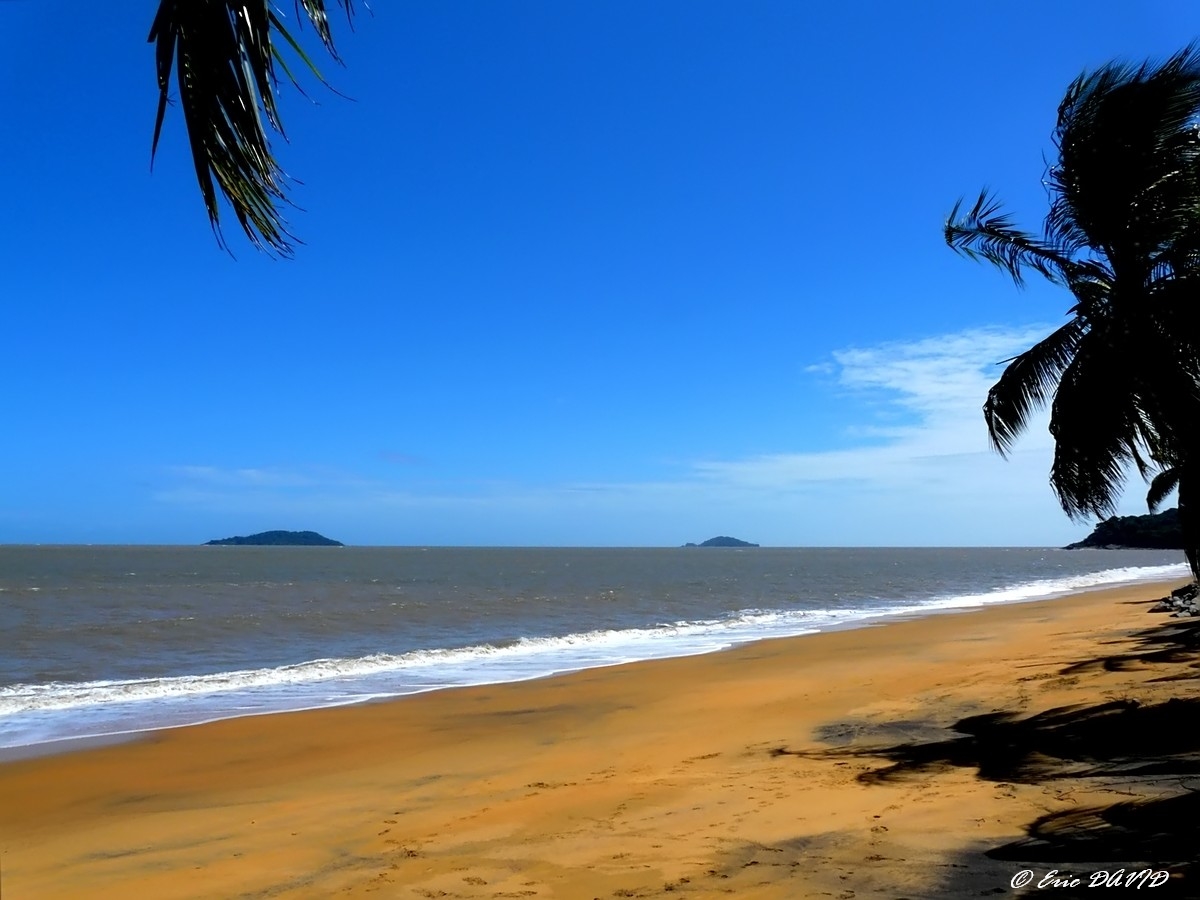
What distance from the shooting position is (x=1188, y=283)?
7.70 m

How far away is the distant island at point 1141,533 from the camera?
117950mm

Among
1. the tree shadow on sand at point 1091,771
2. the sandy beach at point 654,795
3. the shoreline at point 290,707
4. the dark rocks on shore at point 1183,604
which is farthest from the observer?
the dark rocks on shore at point 1183,604

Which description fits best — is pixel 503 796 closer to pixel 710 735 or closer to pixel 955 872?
pixel 710 735

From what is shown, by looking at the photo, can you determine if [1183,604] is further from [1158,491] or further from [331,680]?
[331,680]

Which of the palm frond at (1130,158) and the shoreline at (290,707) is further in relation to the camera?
the shoreline at (290,707)

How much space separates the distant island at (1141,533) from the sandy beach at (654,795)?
365 ft

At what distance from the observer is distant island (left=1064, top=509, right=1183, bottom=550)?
4644 inches

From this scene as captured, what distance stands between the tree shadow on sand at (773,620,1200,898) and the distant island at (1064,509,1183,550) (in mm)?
112423

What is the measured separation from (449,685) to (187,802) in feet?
24.7

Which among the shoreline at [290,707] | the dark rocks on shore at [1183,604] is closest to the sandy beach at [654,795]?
the shoreline at [290,707]

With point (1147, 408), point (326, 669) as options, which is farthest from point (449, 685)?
point (1147, 408)

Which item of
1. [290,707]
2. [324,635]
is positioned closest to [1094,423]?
[290,707]

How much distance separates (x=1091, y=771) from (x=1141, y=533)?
6073 inches

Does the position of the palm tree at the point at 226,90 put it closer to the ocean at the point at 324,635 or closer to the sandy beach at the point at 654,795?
the sandy beach at the point at 654,795
